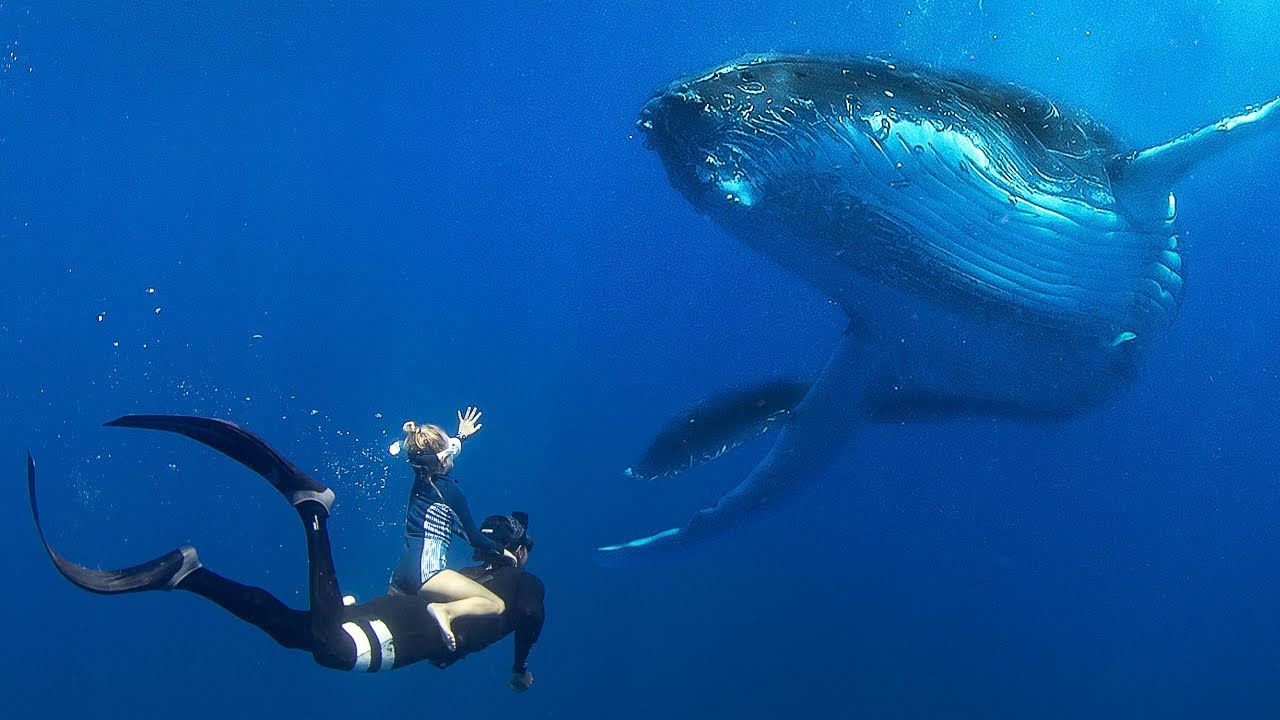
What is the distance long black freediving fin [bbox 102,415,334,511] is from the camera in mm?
4086

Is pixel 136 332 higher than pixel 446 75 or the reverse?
the reverse

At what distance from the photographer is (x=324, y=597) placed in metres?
4.06

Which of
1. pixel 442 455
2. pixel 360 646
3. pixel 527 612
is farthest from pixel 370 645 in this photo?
pixel 442 455

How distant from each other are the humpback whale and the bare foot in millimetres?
2925

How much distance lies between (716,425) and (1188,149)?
4.25m

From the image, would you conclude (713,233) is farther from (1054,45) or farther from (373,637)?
(373,637)

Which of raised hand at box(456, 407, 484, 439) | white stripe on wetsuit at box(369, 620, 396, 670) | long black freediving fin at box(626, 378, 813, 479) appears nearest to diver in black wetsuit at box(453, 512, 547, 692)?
white stripe on wetsuit at box(369, 620, 396, 670)

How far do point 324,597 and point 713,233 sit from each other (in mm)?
8596

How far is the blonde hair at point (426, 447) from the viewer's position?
4.67 metres

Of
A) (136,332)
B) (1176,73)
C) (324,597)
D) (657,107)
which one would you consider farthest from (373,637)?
(136,332)

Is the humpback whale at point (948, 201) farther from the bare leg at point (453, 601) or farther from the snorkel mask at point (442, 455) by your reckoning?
the bare leg at point (453, 601)

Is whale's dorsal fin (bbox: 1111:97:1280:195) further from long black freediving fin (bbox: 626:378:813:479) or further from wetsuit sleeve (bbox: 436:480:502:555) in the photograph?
wetsuit sleeve (bbox: 436:480:502:555)

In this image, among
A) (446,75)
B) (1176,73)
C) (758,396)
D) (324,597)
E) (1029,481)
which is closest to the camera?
(324,597)

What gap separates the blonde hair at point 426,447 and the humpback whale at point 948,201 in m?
2.14
